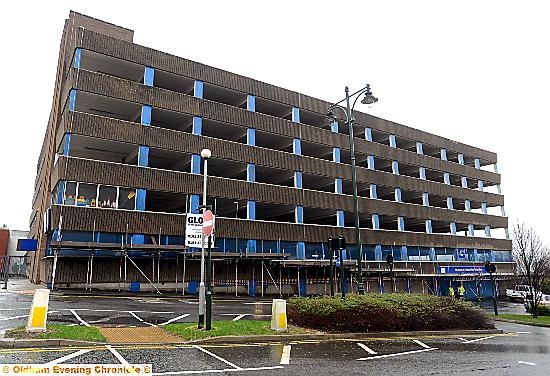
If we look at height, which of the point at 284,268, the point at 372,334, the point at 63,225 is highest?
the point at 63,225

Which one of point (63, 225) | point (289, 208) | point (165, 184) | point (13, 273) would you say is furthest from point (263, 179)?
point (13, 273)

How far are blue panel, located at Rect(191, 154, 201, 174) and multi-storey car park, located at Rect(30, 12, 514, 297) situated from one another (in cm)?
10

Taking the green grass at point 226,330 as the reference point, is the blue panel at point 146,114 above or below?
above

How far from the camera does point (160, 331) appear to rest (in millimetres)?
12352

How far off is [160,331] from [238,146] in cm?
2422

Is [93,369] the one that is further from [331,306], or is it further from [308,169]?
[308,169]

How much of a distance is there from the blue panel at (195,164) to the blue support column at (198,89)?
5.21 metres

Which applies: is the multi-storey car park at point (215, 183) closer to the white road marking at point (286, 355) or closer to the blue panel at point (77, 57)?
the blue panel at point (77, 57)

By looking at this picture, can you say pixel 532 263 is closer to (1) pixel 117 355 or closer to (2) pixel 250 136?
(2) pixel 250 136

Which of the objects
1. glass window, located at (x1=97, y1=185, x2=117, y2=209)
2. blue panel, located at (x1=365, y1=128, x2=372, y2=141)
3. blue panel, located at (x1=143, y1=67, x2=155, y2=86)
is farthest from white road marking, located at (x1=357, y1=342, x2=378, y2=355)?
blue panel, located at (x1=365, y1=128, x2=372, y2=141)

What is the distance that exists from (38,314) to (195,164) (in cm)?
2299

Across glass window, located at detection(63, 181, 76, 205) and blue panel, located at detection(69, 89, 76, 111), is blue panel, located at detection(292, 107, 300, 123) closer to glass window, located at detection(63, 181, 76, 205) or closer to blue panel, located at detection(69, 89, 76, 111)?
blue panel, located at detection(69, 89, 76, 111)

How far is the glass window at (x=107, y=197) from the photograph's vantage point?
28.3 m

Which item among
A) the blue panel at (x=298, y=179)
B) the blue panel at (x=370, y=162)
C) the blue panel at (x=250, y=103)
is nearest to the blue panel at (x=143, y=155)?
the blue panel at (x=250, y=103)
